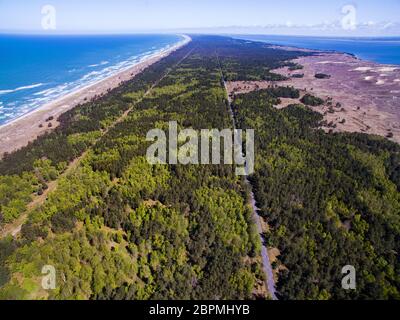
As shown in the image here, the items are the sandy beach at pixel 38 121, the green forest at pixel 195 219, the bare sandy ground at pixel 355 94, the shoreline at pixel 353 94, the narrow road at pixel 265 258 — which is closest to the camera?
the green forest at pixel 195 219

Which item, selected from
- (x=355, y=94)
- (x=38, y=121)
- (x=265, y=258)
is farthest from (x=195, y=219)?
(x=355, y=94)

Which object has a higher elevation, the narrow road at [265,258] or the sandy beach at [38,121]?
the sandy beach at [38,121]

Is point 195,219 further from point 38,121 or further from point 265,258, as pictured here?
point 38,121

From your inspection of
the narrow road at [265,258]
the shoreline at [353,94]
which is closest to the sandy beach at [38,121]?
the narrow road at [265,258]

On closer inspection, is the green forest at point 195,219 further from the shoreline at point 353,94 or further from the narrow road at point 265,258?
the shoreline at point 353,94

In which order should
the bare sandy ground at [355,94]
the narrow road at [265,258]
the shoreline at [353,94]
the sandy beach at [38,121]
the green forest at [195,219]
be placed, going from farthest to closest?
the bare sandy ground at [355,94] → the shoreline at [353,94] → the sandy beach at [38,121] → the narrow road at [265,258] → the green forest at [195,219]
